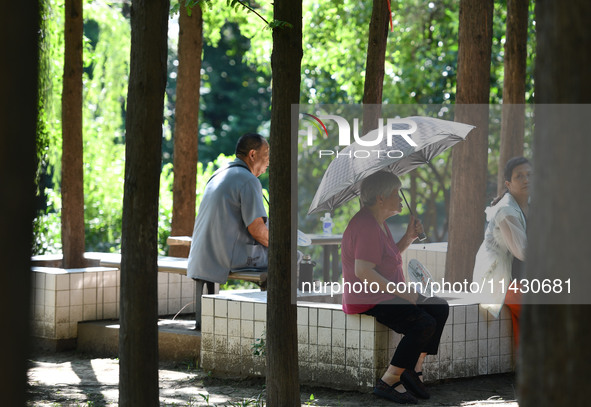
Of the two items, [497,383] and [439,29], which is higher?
[439,29]

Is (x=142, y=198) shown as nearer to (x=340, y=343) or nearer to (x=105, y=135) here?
(x=340, y=343)

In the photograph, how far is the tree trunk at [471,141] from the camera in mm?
9180

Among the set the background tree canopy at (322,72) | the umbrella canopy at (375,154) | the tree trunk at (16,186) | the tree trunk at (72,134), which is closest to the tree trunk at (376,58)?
the umbrella canopy at (375,154)

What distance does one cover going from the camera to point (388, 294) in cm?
721

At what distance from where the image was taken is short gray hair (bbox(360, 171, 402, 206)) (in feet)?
24.0

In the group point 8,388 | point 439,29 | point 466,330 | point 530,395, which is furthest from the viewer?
point 439,29

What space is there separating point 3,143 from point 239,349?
19.0 feet

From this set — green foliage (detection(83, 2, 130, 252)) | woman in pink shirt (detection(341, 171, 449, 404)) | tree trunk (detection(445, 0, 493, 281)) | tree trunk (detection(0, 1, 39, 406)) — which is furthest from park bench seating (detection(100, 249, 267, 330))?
tree trunk (detection(0, 1, 39, 406))

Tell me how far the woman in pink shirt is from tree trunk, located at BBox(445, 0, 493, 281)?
1991mm

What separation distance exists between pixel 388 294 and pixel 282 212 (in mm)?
1792

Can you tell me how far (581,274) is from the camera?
2.87 metres

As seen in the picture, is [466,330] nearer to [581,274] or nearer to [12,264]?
[581,274]

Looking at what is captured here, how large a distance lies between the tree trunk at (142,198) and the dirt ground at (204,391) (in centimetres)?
172

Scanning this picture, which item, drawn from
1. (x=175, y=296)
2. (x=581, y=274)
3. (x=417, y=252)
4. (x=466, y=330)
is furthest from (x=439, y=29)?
(x=581, y=274)
